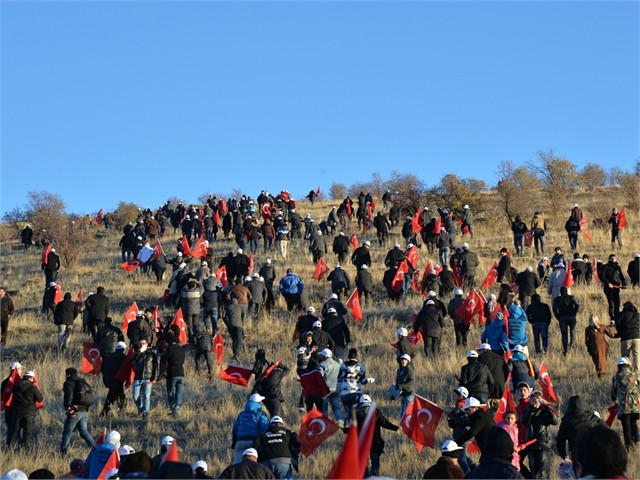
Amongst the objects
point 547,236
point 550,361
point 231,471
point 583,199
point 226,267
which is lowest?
point 231,471

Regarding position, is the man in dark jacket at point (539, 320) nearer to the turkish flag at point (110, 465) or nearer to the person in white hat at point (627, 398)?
the person in white hat at point (627, 398)

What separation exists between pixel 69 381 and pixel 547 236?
2703cm

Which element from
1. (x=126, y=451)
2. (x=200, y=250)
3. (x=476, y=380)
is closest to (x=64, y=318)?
(x=200, y=250)

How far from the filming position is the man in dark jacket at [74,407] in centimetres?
1733

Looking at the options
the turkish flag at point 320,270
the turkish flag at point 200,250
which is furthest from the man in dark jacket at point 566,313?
the turkish flag at point 200,250

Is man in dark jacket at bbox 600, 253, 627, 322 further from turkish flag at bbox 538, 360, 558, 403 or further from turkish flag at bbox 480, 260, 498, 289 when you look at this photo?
turkish flag at bbox 538, 360, 558, 403

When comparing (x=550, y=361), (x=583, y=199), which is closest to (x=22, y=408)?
(x=550, y=361)

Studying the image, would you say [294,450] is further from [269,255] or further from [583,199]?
[583,199]

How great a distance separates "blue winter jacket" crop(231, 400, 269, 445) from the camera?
1458 centimetres

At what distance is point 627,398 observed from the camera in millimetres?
14844

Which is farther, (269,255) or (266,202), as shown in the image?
(266,202)

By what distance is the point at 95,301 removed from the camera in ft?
85.2

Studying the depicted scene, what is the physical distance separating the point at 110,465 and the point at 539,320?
11.5 m

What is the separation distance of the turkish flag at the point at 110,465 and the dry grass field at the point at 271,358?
11.3 feet
